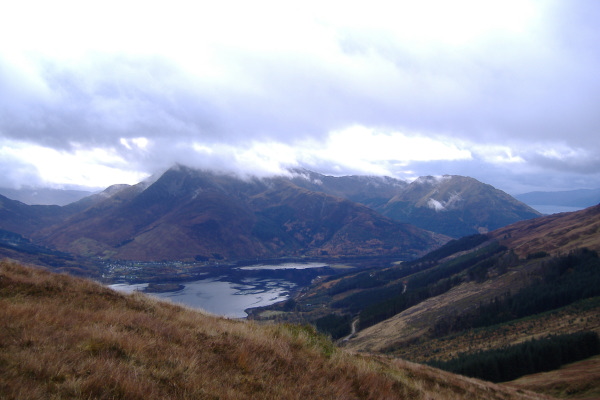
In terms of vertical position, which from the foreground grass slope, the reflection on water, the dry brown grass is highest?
the foreground grass slope

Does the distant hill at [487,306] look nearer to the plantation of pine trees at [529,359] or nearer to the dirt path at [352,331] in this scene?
Answer: the dirt path at [352,331]

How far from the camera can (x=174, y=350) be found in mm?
8102

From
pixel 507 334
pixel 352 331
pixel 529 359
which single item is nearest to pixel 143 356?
pixel 529 359

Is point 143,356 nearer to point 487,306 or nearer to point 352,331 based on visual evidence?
point 487,306

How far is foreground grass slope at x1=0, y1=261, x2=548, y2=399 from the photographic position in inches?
230

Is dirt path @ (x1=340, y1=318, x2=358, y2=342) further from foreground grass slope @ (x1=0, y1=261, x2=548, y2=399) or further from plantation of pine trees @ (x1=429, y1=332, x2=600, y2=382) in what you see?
foreground grass slope @ (x1=0, y1=261, x2=548, y2=399)

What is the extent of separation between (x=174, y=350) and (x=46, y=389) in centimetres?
298

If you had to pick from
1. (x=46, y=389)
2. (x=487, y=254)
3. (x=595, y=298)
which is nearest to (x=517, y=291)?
(x=595, y=298)

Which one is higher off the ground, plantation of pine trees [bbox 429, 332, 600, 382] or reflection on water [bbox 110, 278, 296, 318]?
plantation of pine trees [bbox 429, 332, 600, 382]

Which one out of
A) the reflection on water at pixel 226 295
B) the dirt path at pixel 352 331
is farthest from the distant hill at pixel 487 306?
the reflection on water at pixel 226 295

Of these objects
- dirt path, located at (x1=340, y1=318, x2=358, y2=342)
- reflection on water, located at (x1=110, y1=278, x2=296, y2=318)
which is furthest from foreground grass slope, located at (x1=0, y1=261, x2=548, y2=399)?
reflection on water, located at (x1=110, y1=278, x2=296, y2=318)

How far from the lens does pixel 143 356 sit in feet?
24.2

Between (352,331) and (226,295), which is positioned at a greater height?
(352,331)

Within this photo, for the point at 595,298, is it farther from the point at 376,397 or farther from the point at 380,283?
the point at 380,283
